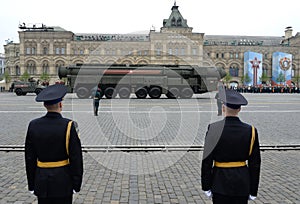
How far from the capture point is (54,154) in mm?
3279

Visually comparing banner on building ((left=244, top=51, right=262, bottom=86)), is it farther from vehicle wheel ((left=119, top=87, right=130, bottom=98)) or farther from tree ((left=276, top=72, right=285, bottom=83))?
vehicle wheel ((left=119, top=87, right=130, bottom=98))

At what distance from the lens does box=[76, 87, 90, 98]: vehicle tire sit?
28766 millimetres

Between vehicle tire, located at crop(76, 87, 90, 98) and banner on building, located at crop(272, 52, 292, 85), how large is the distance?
6024 centimetres

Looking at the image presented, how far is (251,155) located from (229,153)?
25cm

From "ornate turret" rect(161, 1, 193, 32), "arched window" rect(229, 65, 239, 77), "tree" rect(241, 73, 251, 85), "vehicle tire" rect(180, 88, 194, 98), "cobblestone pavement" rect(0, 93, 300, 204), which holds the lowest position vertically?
"cobblestone pavement" rect(0, 93, 300, 204)

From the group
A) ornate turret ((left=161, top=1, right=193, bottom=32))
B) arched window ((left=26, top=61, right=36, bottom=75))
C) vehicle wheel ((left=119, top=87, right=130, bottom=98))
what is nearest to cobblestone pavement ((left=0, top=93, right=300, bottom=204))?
vehicle wheel ((left=119, top=87, right=130, bottom=98))

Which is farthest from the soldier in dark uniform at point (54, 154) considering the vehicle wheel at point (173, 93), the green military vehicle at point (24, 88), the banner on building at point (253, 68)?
the banner on building at point (253, 68)

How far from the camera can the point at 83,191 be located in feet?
16.6

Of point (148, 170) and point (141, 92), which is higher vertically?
point (141, 92)

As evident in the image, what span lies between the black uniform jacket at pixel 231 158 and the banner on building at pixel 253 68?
7422 centimetres

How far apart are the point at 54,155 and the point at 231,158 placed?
1979 mm

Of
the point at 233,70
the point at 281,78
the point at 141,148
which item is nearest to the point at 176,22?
the point at 233,70

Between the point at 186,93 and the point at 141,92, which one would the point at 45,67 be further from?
the point at 186,93

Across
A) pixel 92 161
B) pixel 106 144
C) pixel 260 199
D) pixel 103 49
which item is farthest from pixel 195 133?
pixel 103 49
